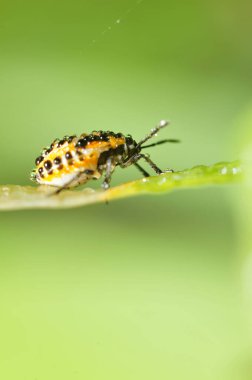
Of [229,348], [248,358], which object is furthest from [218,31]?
[248,358]

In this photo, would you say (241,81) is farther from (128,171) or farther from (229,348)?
(229,348)

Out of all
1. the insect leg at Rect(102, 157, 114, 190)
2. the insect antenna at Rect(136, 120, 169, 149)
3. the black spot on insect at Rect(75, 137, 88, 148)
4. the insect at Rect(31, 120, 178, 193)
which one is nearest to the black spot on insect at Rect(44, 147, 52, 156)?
the insect at Rect(31, 120, 178, 193)

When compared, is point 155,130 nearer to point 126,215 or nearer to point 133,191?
point 126,215

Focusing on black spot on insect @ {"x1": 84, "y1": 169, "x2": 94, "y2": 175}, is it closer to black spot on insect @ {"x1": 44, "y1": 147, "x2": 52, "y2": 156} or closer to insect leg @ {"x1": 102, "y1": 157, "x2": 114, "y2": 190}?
insect leg @ {"x1": 102, "y1": 157, "x2": 114, "y2": 190}

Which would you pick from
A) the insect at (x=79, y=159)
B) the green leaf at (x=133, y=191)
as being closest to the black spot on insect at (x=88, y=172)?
the insect at (x=79, y=159)

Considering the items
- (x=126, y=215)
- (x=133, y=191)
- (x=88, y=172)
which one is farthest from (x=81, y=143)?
(x=133, y=191)

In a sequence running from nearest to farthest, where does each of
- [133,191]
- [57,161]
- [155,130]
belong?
[133,191], [57,161], [155,130]

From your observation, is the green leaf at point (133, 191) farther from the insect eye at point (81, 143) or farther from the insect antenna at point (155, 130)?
the insect antenna at point (155, 130)
